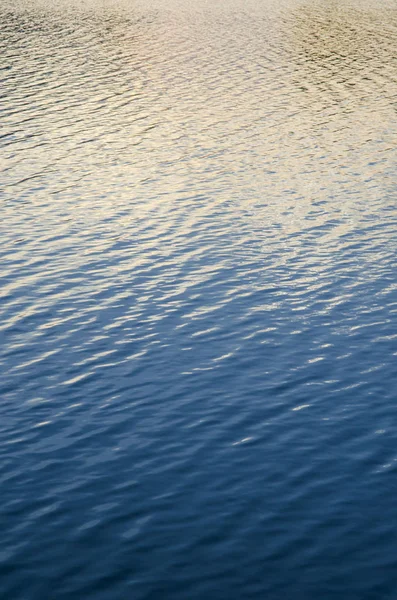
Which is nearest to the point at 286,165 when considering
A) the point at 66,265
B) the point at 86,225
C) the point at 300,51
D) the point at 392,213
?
the point at 392,213

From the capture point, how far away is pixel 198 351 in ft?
107

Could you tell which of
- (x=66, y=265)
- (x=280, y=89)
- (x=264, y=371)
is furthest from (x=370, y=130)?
(x=264, y=371)

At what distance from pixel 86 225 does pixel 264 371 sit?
19.9 meters

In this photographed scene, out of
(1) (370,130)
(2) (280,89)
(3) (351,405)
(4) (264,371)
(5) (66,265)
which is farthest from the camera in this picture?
(2) (280,89)

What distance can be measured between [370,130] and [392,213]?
69.7 feet

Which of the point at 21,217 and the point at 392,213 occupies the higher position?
the point at 21,217

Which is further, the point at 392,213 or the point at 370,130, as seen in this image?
the point at 370,130

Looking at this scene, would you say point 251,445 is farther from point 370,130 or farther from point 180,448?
point 370,130

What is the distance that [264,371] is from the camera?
30.9 m

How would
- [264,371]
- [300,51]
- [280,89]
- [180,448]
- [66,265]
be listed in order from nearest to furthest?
[180,448]
[264,371]
[66,265]
[280,89]
[300,51]

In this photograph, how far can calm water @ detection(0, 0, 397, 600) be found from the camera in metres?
21.6

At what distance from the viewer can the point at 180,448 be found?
26109mm

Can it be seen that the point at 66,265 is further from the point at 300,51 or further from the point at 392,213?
the point at 300,51

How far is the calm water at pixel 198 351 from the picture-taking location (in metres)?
21.6
